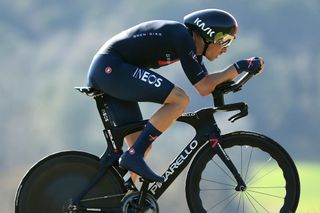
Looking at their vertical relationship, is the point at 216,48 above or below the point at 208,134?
above

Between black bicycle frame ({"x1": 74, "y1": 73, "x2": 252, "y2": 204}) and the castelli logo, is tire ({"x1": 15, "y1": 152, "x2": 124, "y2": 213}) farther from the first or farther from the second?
the castelli logo

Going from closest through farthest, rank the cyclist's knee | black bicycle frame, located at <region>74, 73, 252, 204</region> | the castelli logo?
the cyclist's knee → the castelli logo → black bicycle frame, located at <region>74, 73, 252, 204</region>

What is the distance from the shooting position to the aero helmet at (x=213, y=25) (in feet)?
33.5

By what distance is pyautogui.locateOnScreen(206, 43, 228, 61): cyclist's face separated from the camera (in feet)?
33.9

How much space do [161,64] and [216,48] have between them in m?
0.47

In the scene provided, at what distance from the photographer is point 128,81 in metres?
10.1

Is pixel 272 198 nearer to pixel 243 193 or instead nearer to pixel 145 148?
A: pixel 243 193

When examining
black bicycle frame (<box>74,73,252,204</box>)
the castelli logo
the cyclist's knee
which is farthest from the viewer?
black bicycle frame (<box>74,73,252,204</box>)

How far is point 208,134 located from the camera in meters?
10.4

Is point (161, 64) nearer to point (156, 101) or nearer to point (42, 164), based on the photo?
point (156, 101)

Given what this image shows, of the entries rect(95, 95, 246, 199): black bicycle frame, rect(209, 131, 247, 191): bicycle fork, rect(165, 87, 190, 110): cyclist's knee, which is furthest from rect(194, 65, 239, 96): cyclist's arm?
rect(209, 131, 247, 191): bicycle fork

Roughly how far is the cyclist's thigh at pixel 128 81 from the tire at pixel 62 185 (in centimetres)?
63

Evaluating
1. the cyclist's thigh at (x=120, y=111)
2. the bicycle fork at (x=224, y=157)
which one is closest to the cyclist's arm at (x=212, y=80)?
the bicycle fork at (x=224, y=157)

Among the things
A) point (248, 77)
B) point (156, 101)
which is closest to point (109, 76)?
point (156, 101)
